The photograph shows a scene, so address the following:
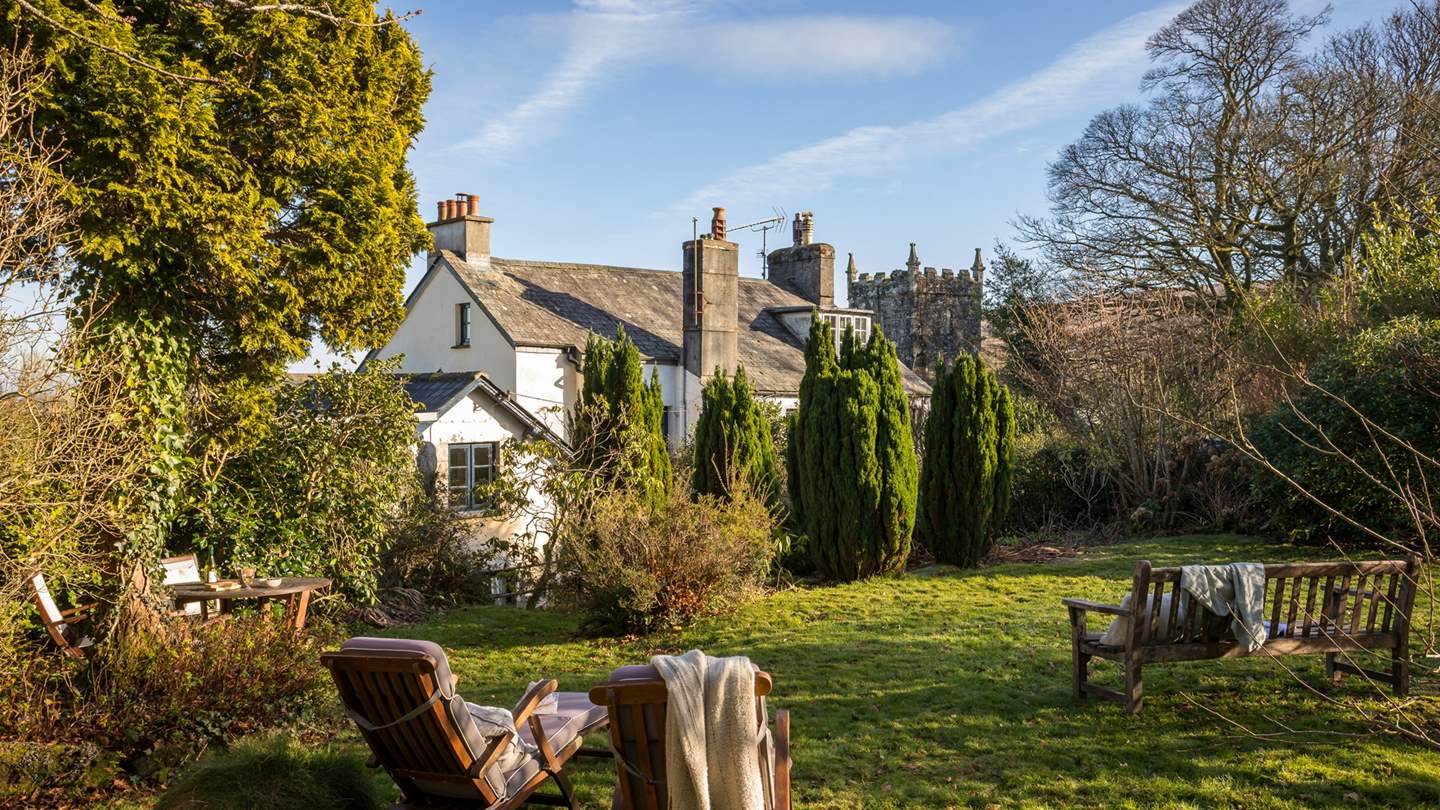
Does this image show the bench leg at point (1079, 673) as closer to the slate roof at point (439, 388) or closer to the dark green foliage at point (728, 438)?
the dark green foliage at point (728, 438)

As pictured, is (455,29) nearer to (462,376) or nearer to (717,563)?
(717,563)

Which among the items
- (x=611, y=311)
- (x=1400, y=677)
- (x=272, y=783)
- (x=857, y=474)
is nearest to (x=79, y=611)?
(x=272, y=783)

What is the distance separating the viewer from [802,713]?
303 inches

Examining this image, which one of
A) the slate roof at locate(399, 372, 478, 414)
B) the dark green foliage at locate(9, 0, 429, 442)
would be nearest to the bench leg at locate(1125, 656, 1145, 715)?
the dark green foliage at locate(9, 0, 429, 442)

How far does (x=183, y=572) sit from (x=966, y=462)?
31.9 feet

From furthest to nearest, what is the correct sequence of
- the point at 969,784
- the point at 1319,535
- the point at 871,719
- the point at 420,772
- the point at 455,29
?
the point at 1319,535
the point at 455,29
the point at 871,719
the point at 969,784
the point at 420,772

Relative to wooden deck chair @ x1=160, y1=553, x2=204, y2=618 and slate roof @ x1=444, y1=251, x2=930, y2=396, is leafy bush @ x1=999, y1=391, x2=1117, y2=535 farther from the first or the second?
wooden deck chair @ x1=160, y1=553, x2=204, y2=618

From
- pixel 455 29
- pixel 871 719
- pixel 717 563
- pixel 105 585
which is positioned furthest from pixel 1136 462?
pixel 105 585

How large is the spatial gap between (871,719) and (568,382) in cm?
1713

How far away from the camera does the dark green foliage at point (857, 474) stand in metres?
14.2

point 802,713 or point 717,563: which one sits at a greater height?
point 717,563

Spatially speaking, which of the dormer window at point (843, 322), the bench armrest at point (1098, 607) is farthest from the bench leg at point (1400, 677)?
the dormer window at point (843, 322)

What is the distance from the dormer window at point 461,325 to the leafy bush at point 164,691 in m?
16.9

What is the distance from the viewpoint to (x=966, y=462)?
50.2 feet
